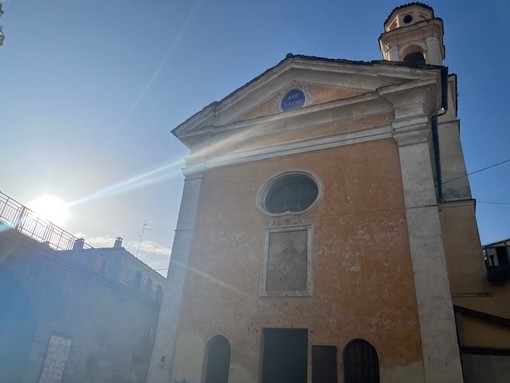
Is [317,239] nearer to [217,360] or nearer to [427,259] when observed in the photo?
[427,259]

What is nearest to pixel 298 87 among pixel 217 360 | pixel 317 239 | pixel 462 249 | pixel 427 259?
pixel 317 239

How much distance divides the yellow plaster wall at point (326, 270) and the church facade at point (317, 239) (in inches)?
1.0

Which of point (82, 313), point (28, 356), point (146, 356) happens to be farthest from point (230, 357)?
point (146, 356)

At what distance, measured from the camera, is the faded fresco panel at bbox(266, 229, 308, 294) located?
780 centimetres

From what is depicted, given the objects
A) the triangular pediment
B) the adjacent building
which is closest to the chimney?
the adjacent building

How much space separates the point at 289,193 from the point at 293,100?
2671 mm

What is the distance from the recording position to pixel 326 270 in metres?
7.58

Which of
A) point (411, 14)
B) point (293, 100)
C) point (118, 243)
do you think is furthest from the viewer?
point (118, 243)

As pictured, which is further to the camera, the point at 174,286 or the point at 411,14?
the point at 411,14

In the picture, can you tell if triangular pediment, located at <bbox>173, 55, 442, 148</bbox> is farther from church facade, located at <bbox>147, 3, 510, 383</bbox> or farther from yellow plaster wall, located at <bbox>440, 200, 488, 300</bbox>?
yellow plaster wall, located at <bbox>440, 200, 488, 300</bbox>

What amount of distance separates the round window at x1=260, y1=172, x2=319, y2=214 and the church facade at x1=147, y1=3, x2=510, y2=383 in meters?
0.03

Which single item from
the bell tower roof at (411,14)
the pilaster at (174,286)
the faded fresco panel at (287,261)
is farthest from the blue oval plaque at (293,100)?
the bell tower roof at (411,14)

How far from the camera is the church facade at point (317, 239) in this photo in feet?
22.1

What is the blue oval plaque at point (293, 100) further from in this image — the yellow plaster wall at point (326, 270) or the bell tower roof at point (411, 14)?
the bell tower roof at point (411, 14)
